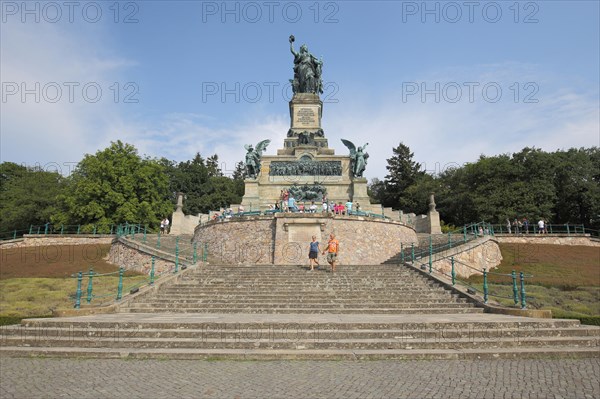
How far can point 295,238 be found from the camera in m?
24.2

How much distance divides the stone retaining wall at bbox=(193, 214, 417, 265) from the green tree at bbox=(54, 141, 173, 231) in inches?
720

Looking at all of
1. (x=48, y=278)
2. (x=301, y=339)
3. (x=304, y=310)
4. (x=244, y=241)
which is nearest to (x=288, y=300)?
(x=304, y=310)

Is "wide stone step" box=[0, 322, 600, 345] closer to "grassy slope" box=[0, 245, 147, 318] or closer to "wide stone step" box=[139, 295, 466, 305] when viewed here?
"grassy slope" box=[0, 245, 147, 318]

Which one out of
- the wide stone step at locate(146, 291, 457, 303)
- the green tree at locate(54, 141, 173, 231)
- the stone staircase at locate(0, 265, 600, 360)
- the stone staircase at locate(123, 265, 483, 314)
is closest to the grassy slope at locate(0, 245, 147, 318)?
the wide stone step at locate(146, 291, 457, 303)

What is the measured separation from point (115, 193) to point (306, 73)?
75.9ft

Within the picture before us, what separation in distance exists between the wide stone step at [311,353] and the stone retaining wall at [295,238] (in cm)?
1506

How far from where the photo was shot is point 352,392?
6285mm

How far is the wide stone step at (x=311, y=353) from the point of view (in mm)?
8453

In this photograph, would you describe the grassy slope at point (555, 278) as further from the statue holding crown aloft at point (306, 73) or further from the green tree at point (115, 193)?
the green tree at point (115, 193)

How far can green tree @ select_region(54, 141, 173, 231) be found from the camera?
132 ft

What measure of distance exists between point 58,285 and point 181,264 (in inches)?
220

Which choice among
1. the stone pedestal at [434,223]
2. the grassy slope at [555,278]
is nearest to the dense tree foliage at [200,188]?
the stone pedestal at [434,223]

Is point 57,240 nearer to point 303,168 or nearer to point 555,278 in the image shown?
point 303,168

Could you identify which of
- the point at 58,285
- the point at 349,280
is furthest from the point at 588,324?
the point at 58,285
